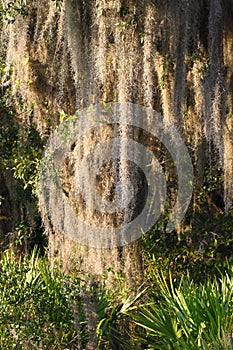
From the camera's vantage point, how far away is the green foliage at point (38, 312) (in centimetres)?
423

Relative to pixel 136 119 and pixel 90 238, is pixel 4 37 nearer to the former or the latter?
pixel 136 119

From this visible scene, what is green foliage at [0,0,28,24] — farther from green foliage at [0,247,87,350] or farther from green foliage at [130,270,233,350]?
green foliage at [130,270,233,350]

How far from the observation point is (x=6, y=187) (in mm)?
6602

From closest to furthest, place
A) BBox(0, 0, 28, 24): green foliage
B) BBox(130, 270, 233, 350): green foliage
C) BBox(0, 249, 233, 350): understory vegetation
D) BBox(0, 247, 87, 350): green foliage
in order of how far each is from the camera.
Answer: BBox(130, 270, 233, 350): green foliage, BBox(0, 249, 233, 350): understory vegetation, BBox(0, 247, 87, 350): green foliage, BBox(0, 0, 28, 24): green foliage

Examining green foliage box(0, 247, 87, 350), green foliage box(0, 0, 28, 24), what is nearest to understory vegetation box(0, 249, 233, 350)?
green foliage box(0, 247, 87, 350)

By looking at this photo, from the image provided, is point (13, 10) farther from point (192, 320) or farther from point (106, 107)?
point (192, 320)

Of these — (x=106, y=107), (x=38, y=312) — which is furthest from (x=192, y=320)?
(x=106, y=107)

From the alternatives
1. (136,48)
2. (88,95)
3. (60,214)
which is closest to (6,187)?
(60,214)

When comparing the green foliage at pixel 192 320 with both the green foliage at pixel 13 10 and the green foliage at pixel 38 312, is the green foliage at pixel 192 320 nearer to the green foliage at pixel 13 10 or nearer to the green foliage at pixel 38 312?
the green foliage at pixel 38 312

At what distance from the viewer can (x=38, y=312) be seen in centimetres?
435

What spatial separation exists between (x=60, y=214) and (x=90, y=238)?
0.34 m

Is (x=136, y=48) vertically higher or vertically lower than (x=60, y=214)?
higher

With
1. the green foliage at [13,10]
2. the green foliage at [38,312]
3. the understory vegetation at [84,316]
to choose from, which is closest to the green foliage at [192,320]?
the understory vegetation at [84,316]

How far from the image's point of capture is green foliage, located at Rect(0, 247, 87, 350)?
4.23 m
